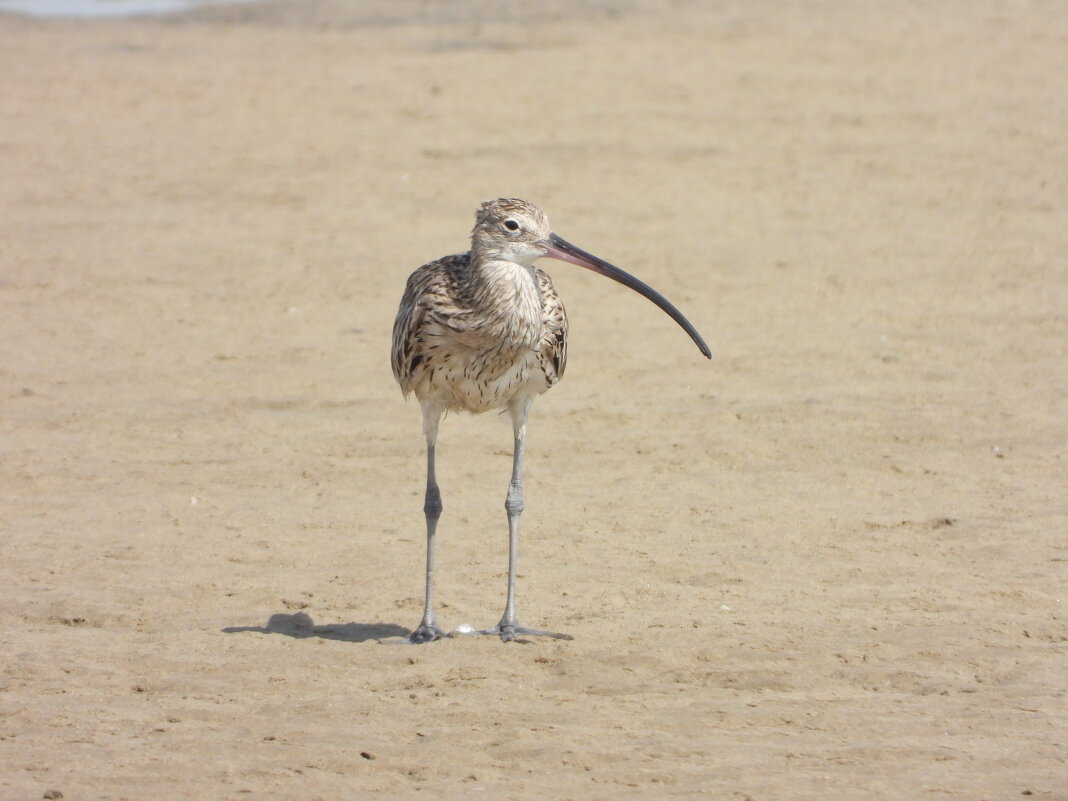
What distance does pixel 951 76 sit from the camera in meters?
16.3

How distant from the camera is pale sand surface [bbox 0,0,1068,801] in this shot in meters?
5.57

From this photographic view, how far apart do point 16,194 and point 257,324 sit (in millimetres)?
3800

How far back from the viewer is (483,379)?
6.72 m

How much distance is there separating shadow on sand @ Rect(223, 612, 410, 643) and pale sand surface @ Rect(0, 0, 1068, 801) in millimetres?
29

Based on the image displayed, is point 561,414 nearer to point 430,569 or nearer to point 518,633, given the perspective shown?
point 430,569

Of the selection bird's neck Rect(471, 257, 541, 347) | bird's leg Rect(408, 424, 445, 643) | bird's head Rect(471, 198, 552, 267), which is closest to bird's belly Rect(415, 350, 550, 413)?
bird's neck Rect(471, 257, 541, 347)

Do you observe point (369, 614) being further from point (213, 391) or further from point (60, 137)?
point (60, 137)

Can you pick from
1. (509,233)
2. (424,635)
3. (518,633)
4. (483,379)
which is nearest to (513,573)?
(518,633)

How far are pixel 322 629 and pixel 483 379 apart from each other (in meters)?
1.31

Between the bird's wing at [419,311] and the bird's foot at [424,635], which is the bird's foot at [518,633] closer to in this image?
the bird's foot at [424,635]

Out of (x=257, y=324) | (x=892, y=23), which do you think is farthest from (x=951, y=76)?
(x=257, y=324)

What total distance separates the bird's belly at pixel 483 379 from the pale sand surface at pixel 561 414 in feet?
3.26

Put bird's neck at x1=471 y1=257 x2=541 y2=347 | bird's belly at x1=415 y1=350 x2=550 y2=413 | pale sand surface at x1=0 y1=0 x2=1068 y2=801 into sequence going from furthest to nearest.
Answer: bird's belly at x1=415 y1=350 x2=550 y2=413 < bird's neck at x1=471 y1=257 x2=541 y2=347 < pale sand surface at x1=0 y1=0 x2=1068 y2=801

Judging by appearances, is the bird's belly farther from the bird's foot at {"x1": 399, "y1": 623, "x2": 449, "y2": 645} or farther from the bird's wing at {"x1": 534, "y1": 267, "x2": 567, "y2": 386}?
the bird's foot at {"x1": 399, "y1": 623, "x2": 449, "y2": 645}
